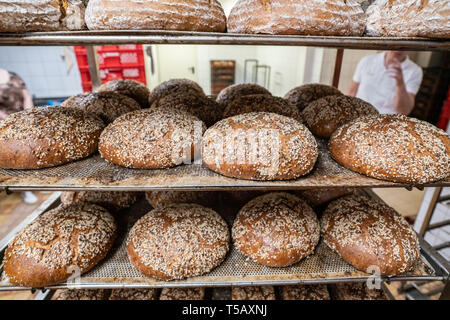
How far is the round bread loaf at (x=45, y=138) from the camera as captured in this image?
1162mm

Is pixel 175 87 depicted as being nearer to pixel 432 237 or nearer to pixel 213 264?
pixel 213 264

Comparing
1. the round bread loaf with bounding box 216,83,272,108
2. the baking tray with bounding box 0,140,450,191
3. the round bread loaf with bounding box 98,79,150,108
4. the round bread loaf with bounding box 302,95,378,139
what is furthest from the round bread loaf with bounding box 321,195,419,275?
the round bread loaf with bounding box 98,79,150,108

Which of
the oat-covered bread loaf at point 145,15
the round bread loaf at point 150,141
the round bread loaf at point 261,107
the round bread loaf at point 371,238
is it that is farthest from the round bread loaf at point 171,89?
the round bread loaf at point 371,238

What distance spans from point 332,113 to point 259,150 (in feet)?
2.53

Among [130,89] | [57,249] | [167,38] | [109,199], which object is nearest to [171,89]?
[130,89]

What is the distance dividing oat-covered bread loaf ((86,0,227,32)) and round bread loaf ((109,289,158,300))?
1.58 metres

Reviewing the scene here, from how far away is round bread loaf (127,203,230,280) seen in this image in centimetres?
129

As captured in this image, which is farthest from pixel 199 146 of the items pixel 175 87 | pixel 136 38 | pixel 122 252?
pixel 175 87

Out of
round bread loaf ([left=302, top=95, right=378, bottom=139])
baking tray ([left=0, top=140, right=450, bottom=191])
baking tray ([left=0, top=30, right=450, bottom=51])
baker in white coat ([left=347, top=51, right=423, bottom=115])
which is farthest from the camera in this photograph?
baker in white coat ([left=347, top=51, right=423, bottom=115])

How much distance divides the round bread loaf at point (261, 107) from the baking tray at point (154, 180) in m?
0.50

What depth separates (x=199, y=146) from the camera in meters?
1.32

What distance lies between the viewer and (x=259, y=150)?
1.12 m

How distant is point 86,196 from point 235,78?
2.89 metres

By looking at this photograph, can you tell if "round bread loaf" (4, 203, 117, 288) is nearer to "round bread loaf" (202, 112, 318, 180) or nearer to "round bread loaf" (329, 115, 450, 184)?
"round bread loaf" (202, 112, 318, 180)
